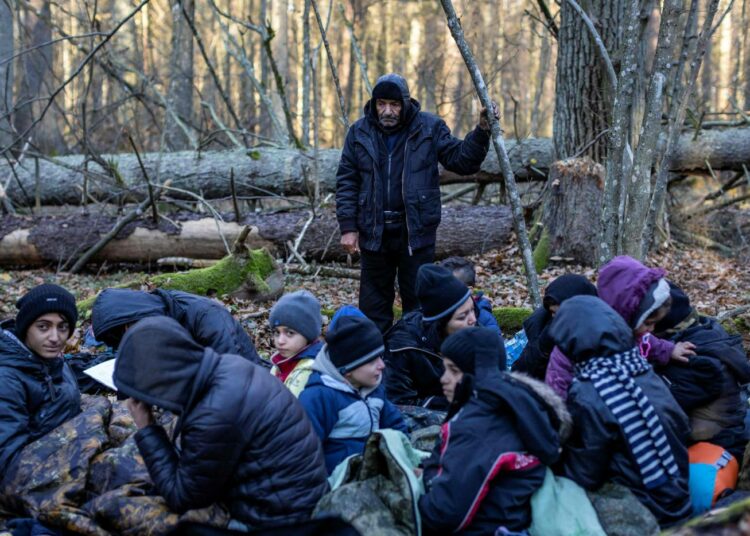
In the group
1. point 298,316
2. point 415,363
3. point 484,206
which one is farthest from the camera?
point 484,206

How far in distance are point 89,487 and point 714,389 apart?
3.06 m

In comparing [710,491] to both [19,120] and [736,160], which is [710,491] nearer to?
[736,160]

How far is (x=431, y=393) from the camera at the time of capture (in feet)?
15.9

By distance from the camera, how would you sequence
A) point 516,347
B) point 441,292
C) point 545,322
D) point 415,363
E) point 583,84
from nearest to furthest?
1. point 441,292
2. point 545,322
3. point 415,363
4. point 516,347
5. point 583,84

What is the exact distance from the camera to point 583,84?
28.6 ft

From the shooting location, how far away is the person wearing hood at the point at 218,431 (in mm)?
2877

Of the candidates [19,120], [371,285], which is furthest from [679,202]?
[19,120]

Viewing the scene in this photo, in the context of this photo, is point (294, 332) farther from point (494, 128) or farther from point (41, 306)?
point (494, 128)

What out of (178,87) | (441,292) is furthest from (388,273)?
(178,87)

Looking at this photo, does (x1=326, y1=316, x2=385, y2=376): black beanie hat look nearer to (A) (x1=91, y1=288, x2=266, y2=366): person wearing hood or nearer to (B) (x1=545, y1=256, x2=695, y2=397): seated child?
(B) (x1=545, y1=256, x2=695, y2=397): seated child

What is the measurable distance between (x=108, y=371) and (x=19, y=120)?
12806 millimetres

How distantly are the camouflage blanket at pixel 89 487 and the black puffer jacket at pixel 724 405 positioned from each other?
2.38 m

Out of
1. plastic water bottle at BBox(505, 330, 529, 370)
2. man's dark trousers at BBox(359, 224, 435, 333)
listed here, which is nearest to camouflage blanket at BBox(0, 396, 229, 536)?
man's dark trousers at BBox(359, 224, 435, 333)

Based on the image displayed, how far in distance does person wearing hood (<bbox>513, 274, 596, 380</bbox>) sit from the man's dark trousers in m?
1.30
